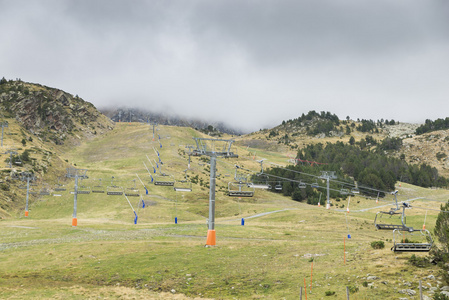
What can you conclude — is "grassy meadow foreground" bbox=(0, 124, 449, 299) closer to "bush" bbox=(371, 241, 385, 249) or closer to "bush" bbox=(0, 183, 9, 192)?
"bush" bbox=(371, 241, 385, 249)

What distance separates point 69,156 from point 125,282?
153 metres

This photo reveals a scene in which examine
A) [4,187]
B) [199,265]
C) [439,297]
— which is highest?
[439,297]

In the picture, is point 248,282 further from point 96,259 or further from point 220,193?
point 220,193

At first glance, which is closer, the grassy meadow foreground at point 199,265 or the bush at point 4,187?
the grassy meadow foreground at point 199,265

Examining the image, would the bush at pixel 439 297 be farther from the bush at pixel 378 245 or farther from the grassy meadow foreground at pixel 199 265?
the bush at pixel 378 245

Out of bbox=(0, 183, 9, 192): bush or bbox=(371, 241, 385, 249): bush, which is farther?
bbox=(0, 183, 9, 192): bush

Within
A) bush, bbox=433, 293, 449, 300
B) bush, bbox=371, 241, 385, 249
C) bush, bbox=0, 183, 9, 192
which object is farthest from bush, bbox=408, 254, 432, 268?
bush, bbox=0, 183, 9, 192

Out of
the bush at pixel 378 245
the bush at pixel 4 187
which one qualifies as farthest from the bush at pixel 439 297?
the bush at pixel 4 187

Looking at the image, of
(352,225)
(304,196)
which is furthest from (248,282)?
(304,196)

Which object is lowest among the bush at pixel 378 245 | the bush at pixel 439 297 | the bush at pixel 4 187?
the bush at pixel 4 187

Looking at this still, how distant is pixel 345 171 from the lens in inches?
7377

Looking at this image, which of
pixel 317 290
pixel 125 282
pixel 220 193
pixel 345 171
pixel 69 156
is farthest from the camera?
pixel 345 171

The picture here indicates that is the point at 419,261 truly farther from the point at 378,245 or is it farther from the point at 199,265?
the point at 199,265

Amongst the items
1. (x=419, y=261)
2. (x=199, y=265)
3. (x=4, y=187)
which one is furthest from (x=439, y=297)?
(x=4, y=187)
